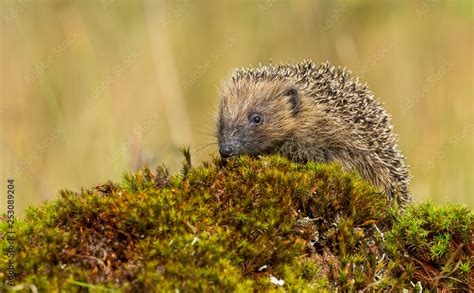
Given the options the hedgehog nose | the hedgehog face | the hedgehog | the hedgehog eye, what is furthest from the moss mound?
the hedgehog eye

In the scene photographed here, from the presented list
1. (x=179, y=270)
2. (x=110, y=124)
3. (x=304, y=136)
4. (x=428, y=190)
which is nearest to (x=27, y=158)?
(x=110, y=124)

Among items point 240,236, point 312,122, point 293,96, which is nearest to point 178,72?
point 293,96

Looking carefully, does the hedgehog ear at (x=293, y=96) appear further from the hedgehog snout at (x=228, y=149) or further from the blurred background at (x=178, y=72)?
the blurred background at (x=178, y=72)

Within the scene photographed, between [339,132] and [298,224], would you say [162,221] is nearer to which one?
[298,224]

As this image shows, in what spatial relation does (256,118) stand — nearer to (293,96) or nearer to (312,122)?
(293,96)

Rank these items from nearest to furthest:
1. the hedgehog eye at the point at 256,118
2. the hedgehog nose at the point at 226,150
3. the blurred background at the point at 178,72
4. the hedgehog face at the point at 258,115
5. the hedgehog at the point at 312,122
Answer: the hedgehog nose at the point at 226,150 < the hedgehog at the point at 312,122 < the hedgehog face at the point at 258,115 < the hedgehog eye at the point at 256,118 < the blurred background at the point at 178,72

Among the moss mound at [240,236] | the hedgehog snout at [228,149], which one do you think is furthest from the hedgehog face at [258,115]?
the moss mound at [240,236]

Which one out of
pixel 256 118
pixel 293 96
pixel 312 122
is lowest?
pixel 312 122
